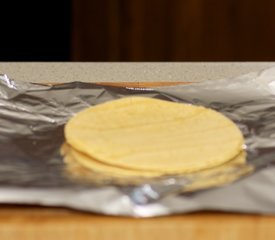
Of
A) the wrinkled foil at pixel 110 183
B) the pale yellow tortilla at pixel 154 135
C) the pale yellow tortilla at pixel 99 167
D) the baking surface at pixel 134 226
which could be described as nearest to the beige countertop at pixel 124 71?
the wrinkled foil at pixel 110 183

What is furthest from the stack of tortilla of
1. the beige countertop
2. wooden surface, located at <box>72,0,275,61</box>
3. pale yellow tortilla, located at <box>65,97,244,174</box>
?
wooden surface, located at <box>72,0,275,61</box>

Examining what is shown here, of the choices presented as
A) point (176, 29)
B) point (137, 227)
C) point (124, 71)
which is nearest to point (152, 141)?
point (137, 227)

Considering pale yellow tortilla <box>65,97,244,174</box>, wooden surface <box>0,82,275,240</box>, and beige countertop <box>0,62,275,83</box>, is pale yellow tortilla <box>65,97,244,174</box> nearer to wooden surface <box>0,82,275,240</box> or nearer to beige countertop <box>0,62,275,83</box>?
wooden surface <box>0,82,275,240</box>

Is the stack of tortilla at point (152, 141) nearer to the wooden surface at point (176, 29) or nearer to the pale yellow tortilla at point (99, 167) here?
the pale yellow tortilla at point (99, 167)

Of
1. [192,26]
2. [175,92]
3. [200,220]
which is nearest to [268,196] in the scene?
[200,220]

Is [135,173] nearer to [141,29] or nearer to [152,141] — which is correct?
[152,141]

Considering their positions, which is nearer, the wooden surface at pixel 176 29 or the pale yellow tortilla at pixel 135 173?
the pale yellow tortilla at pixel 135 173
